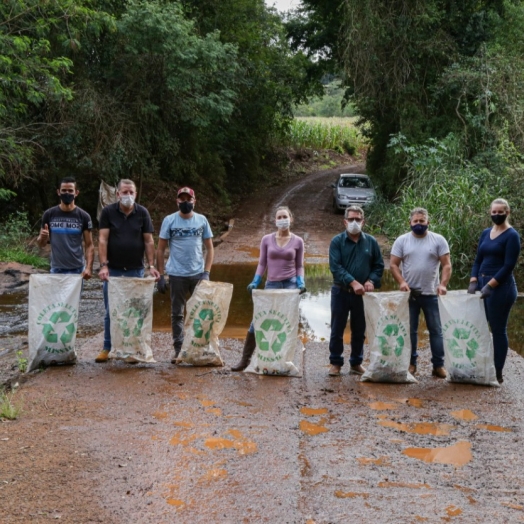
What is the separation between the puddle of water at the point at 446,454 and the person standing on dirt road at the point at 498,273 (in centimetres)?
192

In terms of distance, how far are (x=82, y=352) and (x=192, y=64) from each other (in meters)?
14.9

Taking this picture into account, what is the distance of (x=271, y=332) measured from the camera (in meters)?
7.12

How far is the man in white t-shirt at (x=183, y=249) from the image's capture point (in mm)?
Answer: 7316

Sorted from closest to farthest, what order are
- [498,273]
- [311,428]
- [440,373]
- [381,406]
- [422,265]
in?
[311,428] → [381,406] → [498,273] → [422,265] → [440,373]

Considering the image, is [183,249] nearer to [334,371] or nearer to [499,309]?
[334,371]

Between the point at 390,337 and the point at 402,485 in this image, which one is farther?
the point at 390,337

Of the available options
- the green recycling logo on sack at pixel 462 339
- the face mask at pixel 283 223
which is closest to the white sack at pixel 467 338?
the green recycling logo on sack at pixel 462 339

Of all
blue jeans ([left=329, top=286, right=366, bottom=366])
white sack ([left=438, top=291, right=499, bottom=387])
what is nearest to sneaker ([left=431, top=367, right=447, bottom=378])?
white sack ([left=438, top=291, right=499, bottom=387])

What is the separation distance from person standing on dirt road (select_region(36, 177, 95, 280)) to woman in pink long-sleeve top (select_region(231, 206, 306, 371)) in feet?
5.97

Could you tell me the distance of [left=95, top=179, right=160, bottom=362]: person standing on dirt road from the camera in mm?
7309

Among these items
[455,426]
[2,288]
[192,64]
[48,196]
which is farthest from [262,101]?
[455,426]

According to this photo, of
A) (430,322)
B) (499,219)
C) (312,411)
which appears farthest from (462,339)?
(312,411)

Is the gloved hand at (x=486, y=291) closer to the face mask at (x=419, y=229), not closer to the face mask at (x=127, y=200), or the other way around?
the face mask at (x=419, y=229)

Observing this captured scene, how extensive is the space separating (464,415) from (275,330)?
79.7 inches
